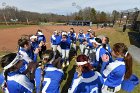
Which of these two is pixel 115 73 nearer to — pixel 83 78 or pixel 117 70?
pixel 117 70

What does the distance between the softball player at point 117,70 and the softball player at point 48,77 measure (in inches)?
48.4

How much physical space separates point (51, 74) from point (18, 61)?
0.67m

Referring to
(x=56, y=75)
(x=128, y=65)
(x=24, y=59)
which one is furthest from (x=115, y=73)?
(x=24, y=59)

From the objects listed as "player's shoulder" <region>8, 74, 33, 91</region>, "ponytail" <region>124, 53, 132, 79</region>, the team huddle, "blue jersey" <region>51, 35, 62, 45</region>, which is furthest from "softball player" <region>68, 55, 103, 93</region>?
"blue jersey" <region>51, 35, 62, 45</region>

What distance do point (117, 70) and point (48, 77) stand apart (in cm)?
166

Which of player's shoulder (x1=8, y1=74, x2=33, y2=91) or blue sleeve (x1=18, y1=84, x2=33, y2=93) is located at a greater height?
player's shoulder (x1=8, y1=74, x2=33, y2=91)

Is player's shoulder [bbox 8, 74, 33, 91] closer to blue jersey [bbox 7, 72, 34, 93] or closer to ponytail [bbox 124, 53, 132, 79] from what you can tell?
blue jersey [bbox 7, 72, 34, 93]

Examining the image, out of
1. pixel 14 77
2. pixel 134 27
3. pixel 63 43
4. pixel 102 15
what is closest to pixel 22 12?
pixel 102 15

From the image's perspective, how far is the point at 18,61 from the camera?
4.97m

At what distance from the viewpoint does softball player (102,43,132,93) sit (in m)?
5.96

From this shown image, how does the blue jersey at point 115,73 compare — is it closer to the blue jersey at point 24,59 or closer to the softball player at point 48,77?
the softball player at point 48,77

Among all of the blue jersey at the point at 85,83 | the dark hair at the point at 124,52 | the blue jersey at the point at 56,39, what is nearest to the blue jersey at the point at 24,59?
the dark hair at the point at 124,52

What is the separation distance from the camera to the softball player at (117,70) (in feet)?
19.5

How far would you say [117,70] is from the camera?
594cm
